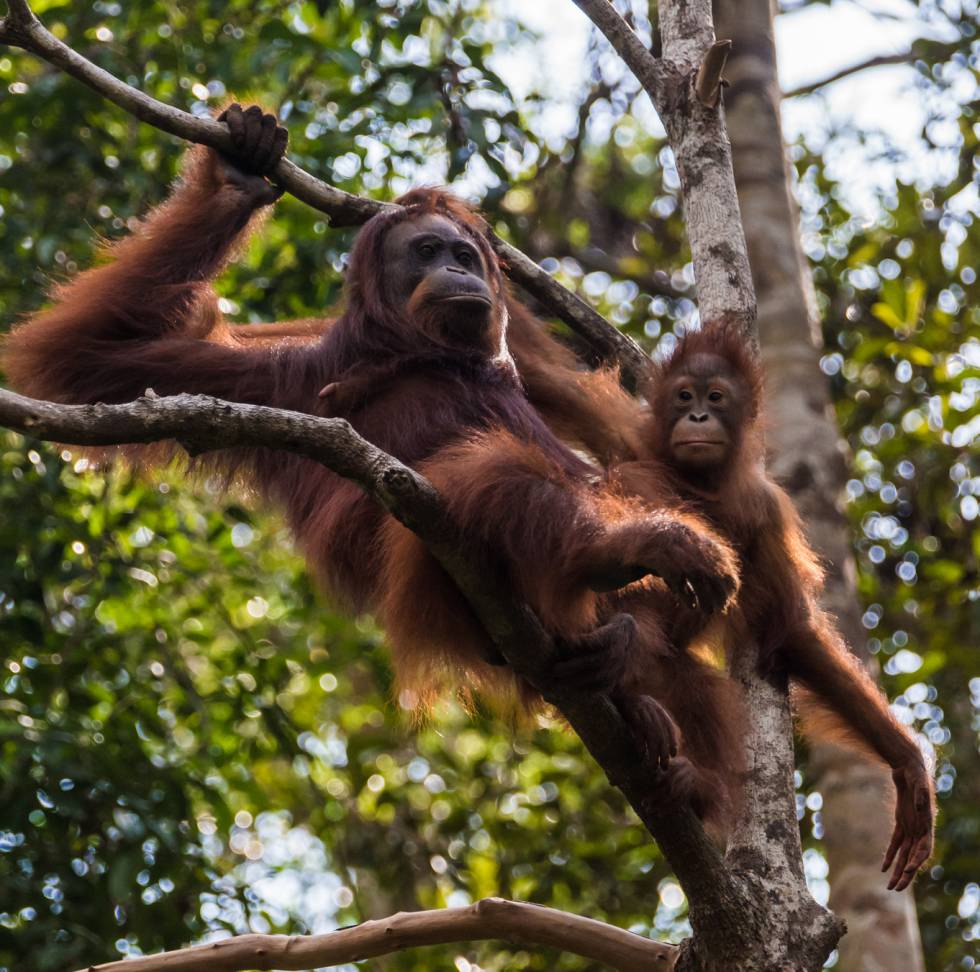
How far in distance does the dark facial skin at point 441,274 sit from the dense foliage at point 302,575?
0.74 metres

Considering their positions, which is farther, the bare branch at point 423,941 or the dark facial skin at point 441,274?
the dark facial skin at point 441,274

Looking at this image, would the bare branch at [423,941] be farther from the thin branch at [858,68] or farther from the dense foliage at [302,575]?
the thin branch at [858,68]

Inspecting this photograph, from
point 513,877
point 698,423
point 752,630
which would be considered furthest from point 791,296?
point 513,877

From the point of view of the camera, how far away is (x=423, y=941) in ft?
9.68

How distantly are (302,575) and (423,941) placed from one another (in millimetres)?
2939

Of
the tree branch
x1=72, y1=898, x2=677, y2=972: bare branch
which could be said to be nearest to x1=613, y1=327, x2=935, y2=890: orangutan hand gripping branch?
the tree branch

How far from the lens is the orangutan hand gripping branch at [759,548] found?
11.3 feet

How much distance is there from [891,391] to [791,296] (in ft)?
4.35

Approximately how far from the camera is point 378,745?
6.32m

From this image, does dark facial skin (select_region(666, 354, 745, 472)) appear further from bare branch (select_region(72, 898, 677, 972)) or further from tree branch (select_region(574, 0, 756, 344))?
bare branch (select_region(72, 898, 677, 972))

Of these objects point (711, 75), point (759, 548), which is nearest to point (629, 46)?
point (711, 75)

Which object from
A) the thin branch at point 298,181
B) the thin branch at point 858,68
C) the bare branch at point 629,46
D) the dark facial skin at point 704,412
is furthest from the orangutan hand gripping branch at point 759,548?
the thin branch at point 858,68

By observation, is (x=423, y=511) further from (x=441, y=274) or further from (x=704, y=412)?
(x=704, y=412)

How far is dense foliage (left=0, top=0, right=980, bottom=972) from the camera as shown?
452 centimetres
